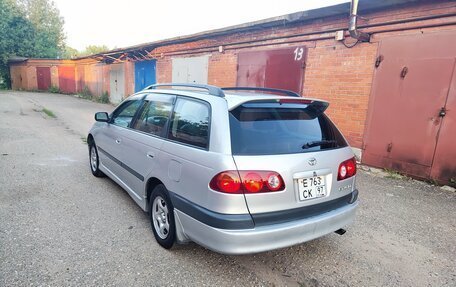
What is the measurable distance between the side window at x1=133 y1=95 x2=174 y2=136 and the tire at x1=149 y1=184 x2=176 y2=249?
61cm

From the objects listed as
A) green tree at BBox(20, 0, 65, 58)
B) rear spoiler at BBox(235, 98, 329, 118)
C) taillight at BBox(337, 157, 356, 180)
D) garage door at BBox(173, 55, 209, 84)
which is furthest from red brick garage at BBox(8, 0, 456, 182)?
green tree at BBox(20, 0, 65, 58)

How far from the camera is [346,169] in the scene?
2.64 meters

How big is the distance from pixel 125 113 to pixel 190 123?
1.68m

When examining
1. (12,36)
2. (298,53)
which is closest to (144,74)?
(298,53)

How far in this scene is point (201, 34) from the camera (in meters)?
10.2

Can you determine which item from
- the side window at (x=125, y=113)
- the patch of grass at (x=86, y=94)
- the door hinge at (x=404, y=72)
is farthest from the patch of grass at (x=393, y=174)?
the patch of grass at (x=86, y=94)

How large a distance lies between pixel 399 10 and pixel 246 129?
4.95 m

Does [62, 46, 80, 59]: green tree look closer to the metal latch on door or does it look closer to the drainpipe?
the drainpipe

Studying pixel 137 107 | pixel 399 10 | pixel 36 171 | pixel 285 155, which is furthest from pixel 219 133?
pixel 399 10

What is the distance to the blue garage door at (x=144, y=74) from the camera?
14.4 metres

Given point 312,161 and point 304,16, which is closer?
point 312,161

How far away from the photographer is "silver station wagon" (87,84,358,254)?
2.08m

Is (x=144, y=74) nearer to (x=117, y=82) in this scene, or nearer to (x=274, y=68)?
(x=117, y=82)

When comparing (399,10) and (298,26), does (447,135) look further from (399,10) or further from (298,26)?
(298,26)
